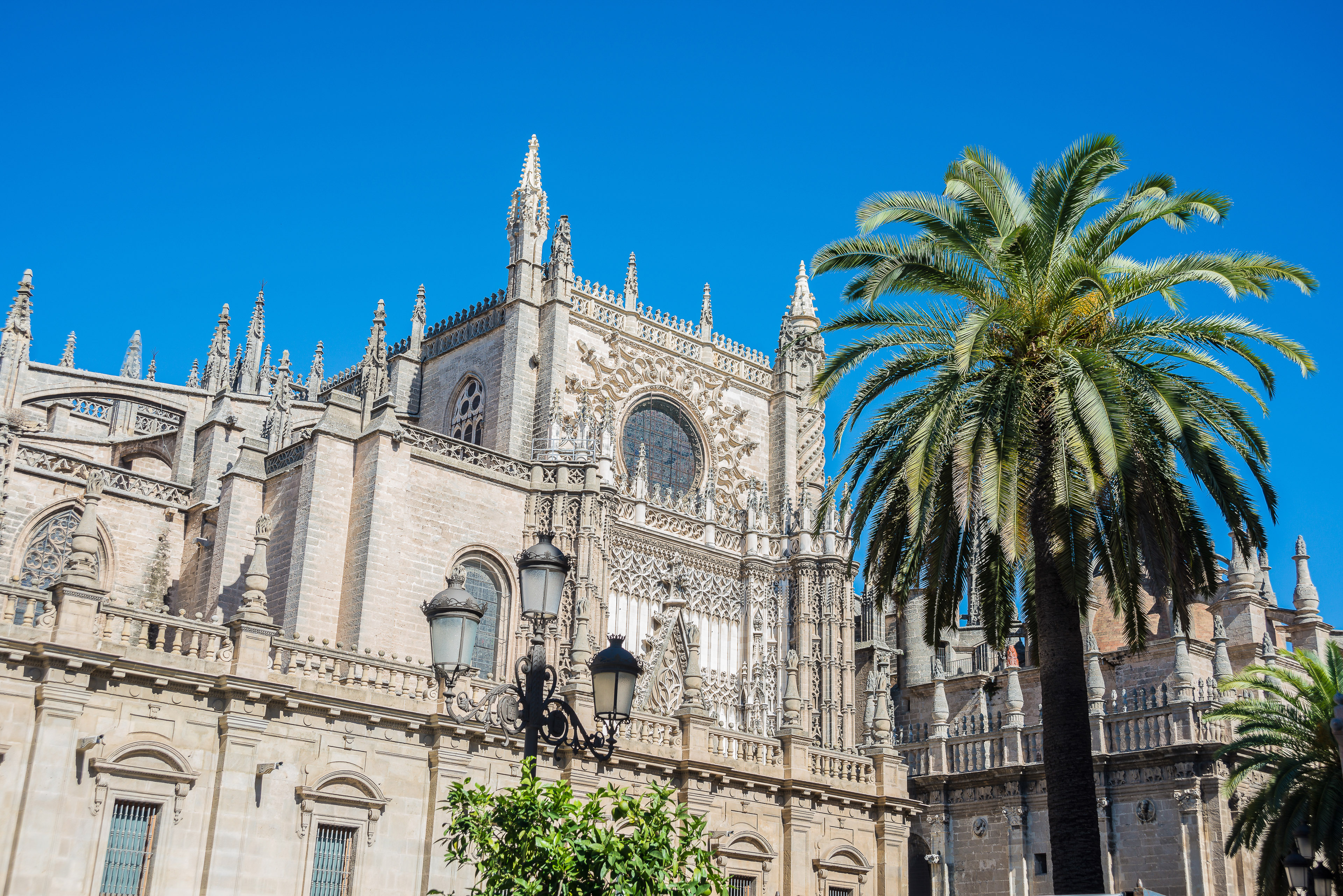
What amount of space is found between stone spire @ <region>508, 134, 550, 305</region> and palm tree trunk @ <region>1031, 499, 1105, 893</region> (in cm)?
2027

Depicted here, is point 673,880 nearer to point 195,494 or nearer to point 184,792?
point 184,792

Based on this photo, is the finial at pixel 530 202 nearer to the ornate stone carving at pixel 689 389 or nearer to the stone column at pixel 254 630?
the ornate stone carving at pixel 689 389

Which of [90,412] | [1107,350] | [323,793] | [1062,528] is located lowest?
[323,793]

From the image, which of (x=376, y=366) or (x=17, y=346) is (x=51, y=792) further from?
(x=17, y=346)

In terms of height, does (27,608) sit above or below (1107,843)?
above

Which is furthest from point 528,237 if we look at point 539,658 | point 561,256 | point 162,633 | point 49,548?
point 539,658

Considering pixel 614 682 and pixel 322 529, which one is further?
pixel 322 529

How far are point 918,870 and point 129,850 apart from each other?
23.8 meters

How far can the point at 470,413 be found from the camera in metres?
35.3

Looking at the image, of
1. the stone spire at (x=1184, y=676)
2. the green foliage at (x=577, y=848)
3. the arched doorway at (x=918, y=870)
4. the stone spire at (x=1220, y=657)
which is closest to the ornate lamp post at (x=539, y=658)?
the green foliage at (x=577, y=848)

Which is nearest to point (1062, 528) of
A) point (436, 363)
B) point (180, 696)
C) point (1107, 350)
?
point (1107, 350)

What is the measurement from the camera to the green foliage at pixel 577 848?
985 cm

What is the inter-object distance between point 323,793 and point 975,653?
25.1 metres

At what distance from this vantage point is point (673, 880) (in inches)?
409
